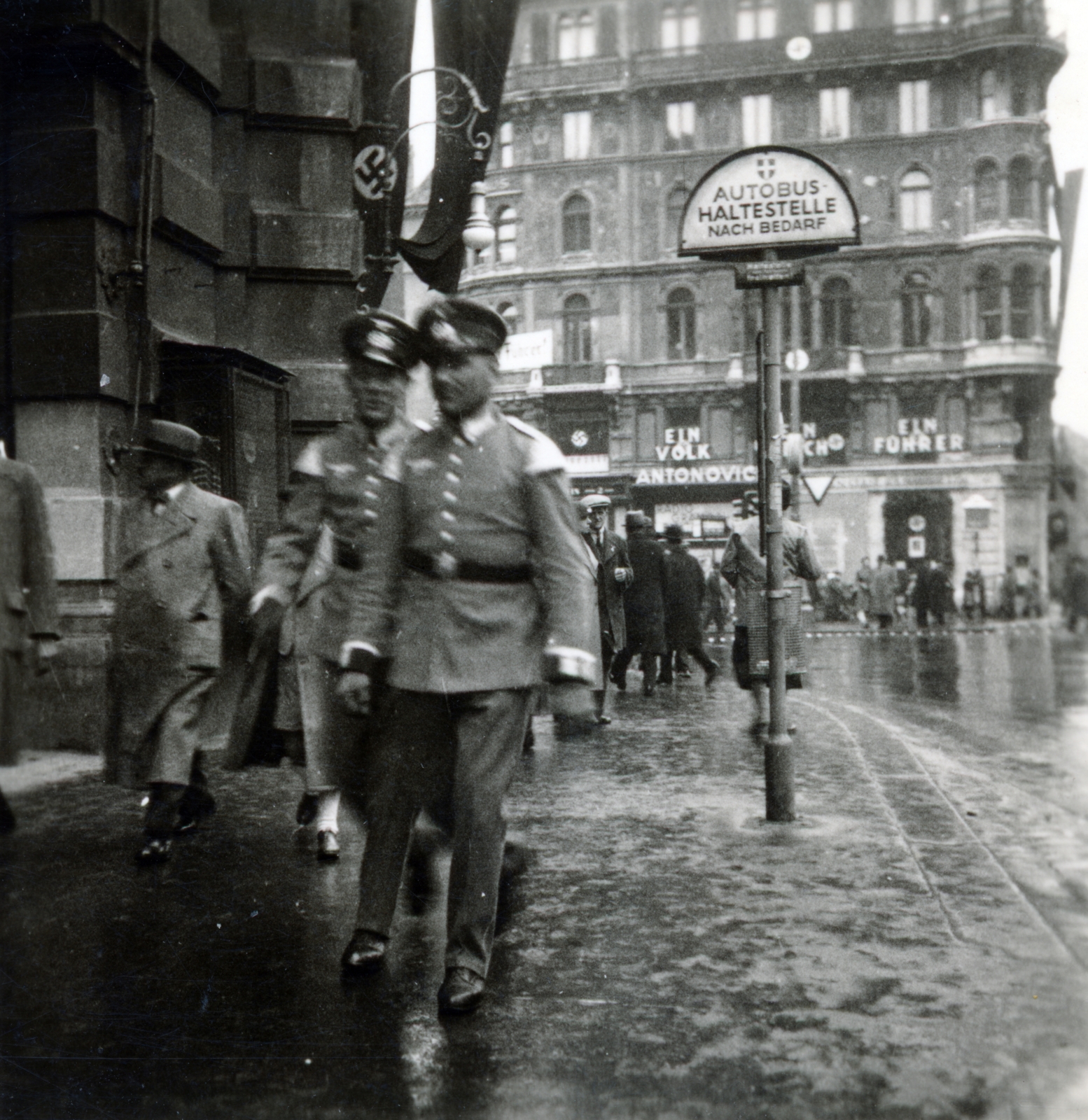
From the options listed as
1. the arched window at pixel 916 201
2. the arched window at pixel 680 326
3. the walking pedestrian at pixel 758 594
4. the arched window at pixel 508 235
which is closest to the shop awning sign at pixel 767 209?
the walking pedestrian at pixel 758 594

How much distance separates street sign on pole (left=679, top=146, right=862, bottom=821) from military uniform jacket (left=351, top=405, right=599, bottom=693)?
2.58 m

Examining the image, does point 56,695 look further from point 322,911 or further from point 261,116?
point 261,116

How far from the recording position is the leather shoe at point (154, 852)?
5102mm

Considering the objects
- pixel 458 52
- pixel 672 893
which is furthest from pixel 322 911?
pixel 458 52

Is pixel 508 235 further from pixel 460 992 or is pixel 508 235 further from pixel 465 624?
pixel 460 992

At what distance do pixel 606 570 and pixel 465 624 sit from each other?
7.47 meters

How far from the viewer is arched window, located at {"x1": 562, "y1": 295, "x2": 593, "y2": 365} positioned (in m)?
40.2

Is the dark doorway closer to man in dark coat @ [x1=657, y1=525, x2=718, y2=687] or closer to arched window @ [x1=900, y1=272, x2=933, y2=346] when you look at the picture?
arched window @ [x1=900, y1=272, x2=933, y2=346]

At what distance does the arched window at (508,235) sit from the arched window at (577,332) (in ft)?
7.69

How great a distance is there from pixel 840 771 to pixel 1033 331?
109 ft

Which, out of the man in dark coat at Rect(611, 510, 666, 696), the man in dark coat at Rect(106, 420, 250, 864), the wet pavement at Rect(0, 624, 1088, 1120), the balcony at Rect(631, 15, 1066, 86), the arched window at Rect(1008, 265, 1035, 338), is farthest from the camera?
the arched window at Rect(1008, 265, 1035, 338)

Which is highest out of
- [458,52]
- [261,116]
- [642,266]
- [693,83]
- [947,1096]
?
[642,266]

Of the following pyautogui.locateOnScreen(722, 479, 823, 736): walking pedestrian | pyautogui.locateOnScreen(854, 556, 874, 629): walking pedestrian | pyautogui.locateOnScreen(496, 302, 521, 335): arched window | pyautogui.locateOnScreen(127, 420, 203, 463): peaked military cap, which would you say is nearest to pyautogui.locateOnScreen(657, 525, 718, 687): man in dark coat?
pyautogui.locateOnScreen(722, 479, 823, 736): walking pedestrian

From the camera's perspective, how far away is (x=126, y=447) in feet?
25.0
